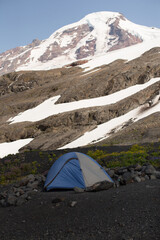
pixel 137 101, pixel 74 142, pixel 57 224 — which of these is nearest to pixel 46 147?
pixel 74 142

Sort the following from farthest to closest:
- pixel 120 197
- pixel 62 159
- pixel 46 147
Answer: pixel 46 147 < pixel 62 159 < pixel 120 197

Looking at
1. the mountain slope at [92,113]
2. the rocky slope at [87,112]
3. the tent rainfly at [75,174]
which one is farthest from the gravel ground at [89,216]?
A: the rocky slope at [87,112]

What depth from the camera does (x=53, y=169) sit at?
13.0 metres

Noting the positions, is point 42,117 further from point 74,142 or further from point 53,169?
point 53,169

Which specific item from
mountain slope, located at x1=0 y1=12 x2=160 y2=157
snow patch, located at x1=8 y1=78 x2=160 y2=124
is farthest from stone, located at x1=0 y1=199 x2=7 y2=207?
snow patch, located at x1=8 y1=78 x2=160 y2=124

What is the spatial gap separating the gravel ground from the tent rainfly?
4.27 ft

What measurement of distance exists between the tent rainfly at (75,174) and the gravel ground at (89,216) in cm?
130

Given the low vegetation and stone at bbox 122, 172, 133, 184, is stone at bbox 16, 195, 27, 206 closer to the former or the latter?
stone at bbox 122, 172, 133, 184

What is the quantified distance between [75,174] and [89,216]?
3.83m

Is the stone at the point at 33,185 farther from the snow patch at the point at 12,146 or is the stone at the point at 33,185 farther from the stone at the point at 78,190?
the snow patch at the point at 12,146

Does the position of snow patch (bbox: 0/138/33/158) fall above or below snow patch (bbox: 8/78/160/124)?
below

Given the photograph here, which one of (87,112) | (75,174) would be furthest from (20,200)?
(87,112)

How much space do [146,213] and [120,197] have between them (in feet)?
5.12

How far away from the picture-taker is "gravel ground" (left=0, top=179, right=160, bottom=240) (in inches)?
279
